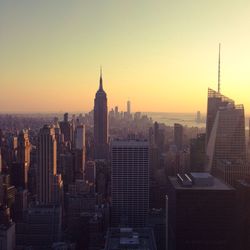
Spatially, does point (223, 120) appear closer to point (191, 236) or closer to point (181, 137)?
point (191, 236)

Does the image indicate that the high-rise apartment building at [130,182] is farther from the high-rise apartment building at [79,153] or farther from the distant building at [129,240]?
the high-rise apartment building at [79,153]

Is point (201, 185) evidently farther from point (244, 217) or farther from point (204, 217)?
point (244, 217)

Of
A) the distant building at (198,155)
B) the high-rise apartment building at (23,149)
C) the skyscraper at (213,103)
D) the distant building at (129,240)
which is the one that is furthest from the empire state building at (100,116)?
the distant building at (129,240)

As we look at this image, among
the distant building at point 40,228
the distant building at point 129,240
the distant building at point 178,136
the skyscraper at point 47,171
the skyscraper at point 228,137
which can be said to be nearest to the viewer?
the distant building at point 129,240

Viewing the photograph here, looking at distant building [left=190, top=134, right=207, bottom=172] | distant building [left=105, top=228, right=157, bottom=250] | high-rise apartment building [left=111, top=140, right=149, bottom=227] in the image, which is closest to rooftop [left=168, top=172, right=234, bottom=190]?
distant building [left=105, top=228, right=157, bottom=250]

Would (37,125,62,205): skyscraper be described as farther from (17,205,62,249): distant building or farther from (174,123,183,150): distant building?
(174,123,183,150): distant building

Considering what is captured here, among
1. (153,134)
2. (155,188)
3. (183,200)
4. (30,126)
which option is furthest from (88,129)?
(183,200)

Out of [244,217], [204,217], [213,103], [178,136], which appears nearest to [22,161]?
[213,103]
